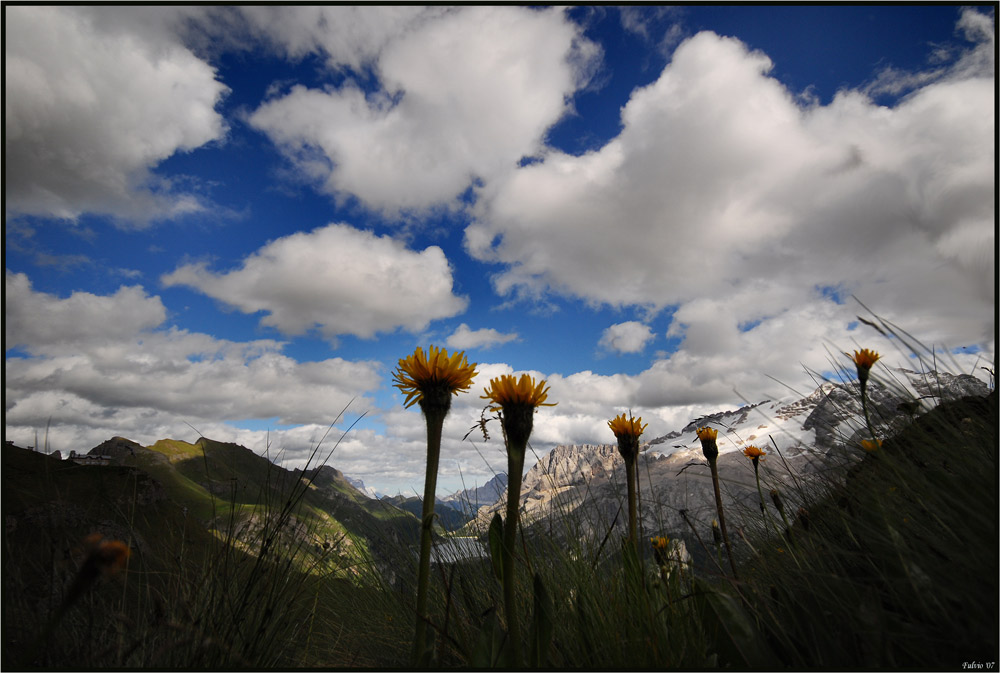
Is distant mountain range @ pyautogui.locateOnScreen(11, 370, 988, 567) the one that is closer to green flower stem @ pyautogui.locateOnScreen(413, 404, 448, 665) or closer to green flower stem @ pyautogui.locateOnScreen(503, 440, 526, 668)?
green flower stem @ pyautogui.locateOnScreen(503, 440, 526, 668)

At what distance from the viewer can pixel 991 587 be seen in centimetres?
159

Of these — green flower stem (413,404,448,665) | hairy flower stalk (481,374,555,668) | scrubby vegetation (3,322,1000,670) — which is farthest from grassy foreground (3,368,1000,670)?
hairy flower stalk (481,374,555,668)

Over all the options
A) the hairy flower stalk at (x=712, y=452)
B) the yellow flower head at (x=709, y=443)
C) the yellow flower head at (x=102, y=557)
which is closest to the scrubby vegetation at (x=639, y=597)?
the yellow flower head at (x=102, y=557)

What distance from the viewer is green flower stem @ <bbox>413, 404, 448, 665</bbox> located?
182cm

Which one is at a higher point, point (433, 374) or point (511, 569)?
point (433, 374)

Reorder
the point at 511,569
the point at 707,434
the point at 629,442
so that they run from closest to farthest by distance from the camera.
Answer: the point at 511,569 → the point at 629,442 → the point at 707,434

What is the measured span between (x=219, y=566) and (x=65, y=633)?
0.93m

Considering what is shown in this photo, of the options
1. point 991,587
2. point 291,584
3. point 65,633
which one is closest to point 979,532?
point 991,587

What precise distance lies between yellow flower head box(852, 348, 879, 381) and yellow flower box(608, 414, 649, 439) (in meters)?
1.88

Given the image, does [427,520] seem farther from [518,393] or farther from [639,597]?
[639,597]

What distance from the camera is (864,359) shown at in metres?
3.76

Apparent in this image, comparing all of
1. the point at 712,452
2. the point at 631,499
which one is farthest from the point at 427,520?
the point at 712,452

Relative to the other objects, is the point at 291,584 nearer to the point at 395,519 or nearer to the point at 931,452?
the point at 395,519

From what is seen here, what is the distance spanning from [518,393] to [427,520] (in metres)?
0.66
